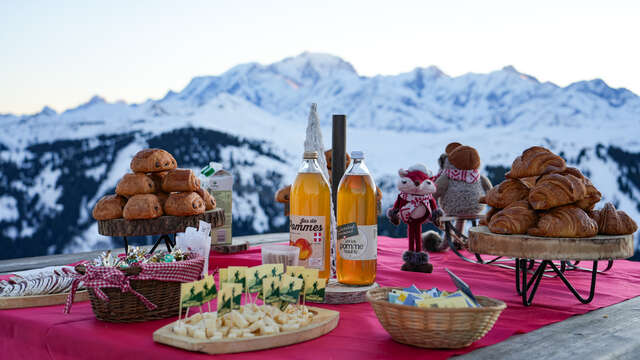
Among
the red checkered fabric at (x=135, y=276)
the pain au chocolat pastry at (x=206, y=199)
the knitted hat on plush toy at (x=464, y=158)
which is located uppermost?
the knitted hat on plush toy at (x=464, y=158)

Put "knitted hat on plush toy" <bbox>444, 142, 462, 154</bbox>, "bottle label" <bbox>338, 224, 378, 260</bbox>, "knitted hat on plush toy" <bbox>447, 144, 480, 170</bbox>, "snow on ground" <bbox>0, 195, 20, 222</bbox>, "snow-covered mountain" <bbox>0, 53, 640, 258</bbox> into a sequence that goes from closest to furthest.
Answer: "bottle label" <bbox>338, 224, 378, 260</bbox>, "knitted hat on plush toy" <bbox>447, 144, 480, 170</bbox>, "knitted hat on plush toy" <bbox>444, 142, 462, 154</bbox>, "snow on ground" <bbox>0, 195, 20, 222</bbox>, "snow-covered mountain" <bbox>0, 53, 640, 258</bbox>

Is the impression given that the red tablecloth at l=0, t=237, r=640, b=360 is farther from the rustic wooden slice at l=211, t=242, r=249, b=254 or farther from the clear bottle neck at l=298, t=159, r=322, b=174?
the rustic wooden slice at l=211, t=242, r=249, b=254

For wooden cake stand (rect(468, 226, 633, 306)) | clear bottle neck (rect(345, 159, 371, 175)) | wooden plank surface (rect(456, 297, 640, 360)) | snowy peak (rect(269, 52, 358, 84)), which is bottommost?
wooden plank surface (rect(456, 297, 640, 360))

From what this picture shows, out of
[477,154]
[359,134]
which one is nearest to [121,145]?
[359,134]

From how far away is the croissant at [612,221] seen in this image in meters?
1.46

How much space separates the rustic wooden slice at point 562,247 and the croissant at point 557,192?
0.36 feet

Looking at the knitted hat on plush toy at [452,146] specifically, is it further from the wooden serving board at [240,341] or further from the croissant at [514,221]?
the wooden serving board at [240,341]

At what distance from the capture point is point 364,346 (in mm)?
1007

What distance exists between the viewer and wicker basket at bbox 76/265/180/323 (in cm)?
114

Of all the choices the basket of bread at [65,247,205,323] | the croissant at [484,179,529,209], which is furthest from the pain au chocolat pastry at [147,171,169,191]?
the croissant at [484,179,529,209]

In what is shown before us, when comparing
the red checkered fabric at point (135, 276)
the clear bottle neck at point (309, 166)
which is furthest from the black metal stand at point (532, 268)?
the red checkered fabric at point (135, 276)

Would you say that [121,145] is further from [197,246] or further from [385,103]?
[197,246]

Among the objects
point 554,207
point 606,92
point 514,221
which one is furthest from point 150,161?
point 606,92

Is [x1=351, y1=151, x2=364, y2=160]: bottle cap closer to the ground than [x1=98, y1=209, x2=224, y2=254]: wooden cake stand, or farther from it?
farther from it
